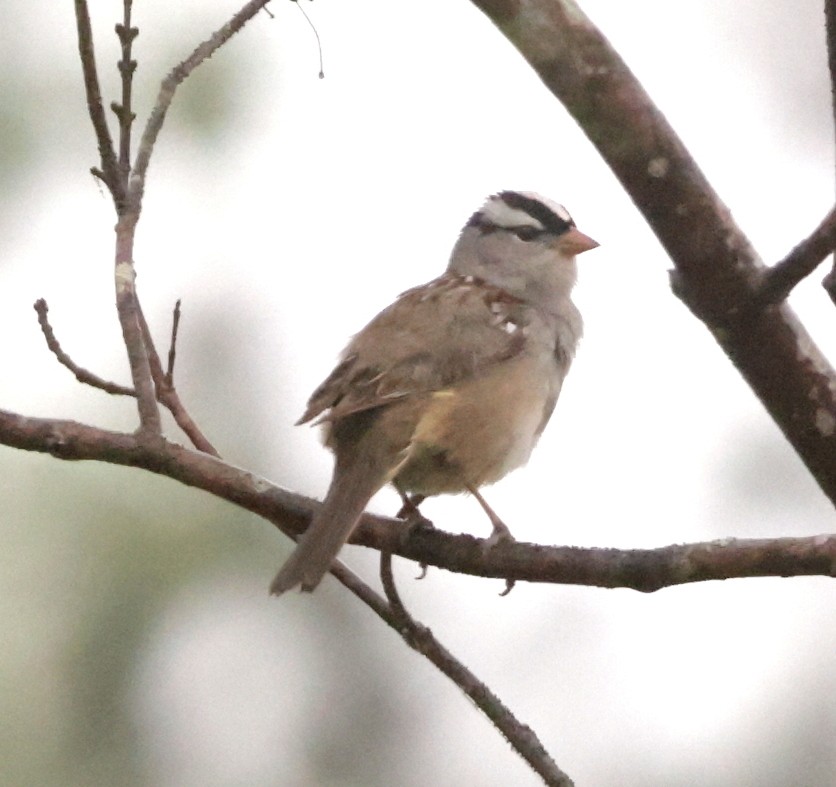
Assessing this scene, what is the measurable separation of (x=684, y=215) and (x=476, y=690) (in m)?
1.02

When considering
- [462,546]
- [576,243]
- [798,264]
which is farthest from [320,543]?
[576,243]

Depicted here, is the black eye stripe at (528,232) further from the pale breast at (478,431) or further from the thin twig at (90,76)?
the thin twig at (90,76)

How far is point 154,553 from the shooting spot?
20.5 feet

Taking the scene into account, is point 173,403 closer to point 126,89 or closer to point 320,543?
point 320,543

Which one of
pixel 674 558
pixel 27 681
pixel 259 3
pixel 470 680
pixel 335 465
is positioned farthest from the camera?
pixel 27 681

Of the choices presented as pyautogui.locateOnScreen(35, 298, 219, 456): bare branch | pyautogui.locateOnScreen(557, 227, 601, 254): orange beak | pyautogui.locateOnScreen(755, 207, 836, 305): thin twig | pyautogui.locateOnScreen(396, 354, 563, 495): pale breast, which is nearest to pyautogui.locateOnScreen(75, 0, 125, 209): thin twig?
pyautogui.locateOnScreen(35, 298, 219, 456): bare branch

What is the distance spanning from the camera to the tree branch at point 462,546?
7.84ft

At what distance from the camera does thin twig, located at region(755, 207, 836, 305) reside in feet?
8.05

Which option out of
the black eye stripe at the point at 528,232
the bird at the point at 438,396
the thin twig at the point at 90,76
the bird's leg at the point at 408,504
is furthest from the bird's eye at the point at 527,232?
the thin twig at the point at 90,76

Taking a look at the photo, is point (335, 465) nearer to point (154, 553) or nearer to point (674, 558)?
point (674, 558)

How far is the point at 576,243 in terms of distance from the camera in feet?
15.3

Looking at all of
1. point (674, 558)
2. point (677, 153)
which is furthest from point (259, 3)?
point (674, 558)

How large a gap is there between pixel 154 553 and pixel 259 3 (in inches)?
148

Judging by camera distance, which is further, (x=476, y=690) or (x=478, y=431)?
(x=478, y=431)
